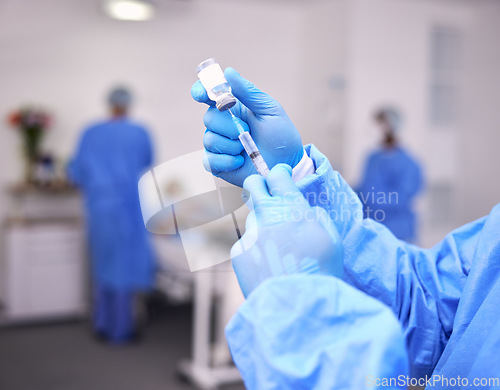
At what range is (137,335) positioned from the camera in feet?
10.2

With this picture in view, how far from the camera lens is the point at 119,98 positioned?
9.57ft

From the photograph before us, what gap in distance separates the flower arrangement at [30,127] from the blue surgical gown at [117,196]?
29.0 inches

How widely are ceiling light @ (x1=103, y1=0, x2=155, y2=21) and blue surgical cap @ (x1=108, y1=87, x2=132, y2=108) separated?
0.56m

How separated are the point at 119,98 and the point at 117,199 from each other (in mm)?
570

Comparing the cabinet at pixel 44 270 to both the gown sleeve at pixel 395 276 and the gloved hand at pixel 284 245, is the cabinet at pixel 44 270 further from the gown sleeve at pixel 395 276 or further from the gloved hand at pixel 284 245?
the gloved hand at pixel 284 245

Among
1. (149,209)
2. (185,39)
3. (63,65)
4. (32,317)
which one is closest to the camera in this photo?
(149,209)

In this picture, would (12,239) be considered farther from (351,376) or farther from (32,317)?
(351,376)

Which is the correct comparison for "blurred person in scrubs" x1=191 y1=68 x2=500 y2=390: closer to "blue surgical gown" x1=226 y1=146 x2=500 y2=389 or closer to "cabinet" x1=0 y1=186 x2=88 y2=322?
"blue surgical gown" x1=226 y1=146 x2=500 y2=389

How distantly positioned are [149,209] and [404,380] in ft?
1.58

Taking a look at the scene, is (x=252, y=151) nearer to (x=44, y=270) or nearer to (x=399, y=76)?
(x=44, y=270)

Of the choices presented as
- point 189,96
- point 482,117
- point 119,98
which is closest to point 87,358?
point 119,98

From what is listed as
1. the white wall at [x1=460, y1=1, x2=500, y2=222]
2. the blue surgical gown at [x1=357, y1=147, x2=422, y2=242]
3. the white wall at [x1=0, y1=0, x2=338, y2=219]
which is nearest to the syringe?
the blue surgical gown at [x1=357, y1=147, x2=422, y2=242]

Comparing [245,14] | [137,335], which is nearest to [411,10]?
[245,14]

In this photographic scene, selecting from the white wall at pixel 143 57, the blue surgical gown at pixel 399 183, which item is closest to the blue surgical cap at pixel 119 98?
the white wall at pixel 143 57
